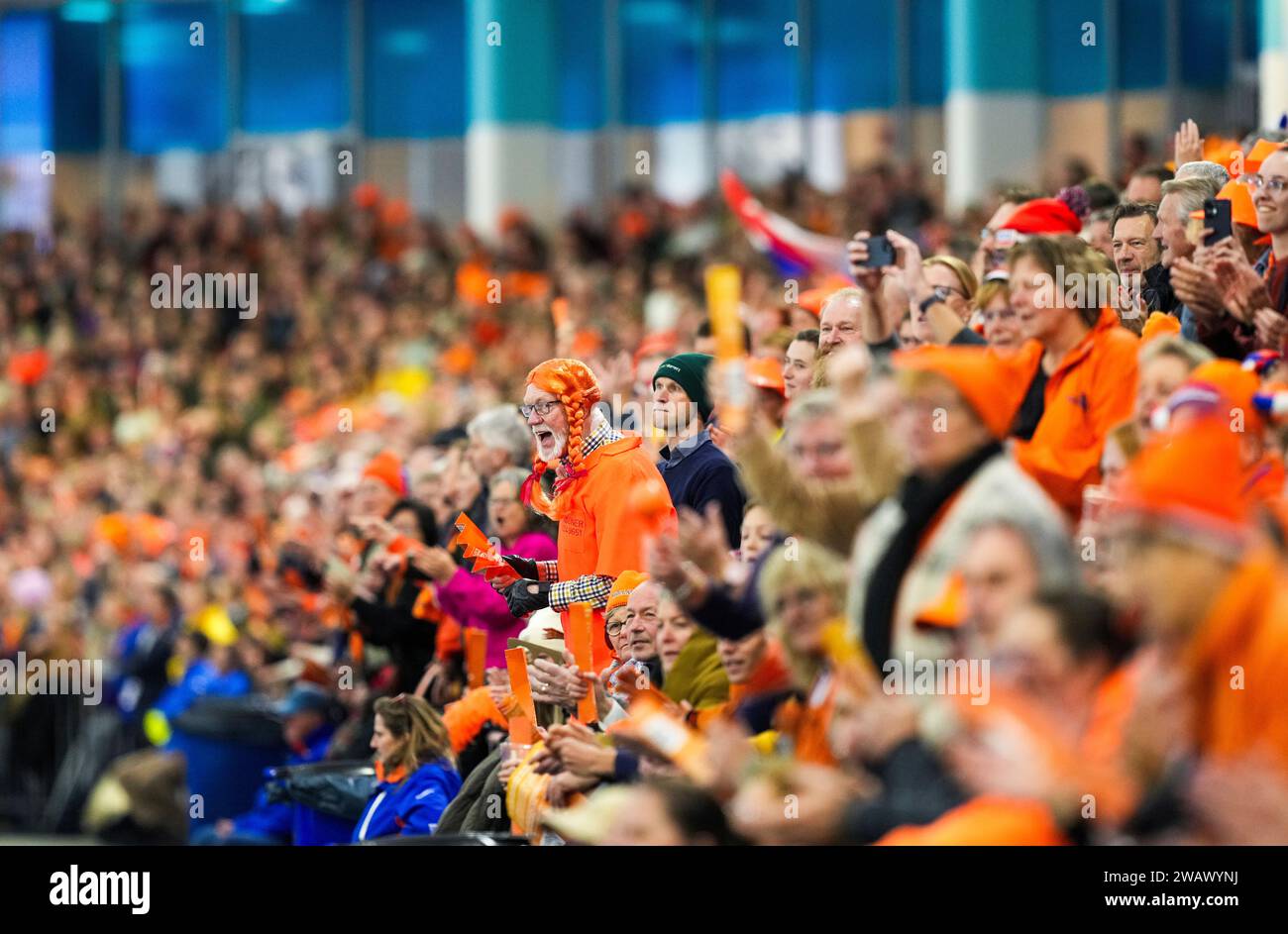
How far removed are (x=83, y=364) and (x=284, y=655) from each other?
740 centimetres

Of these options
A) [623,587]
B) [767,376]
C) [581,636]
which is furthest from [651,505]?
[767,376]

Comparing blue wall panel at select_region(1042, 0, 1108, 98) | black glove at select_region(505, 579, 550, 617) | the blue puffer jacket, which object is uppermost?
blue wall panel at select_region(1042, 0, 1108, 98)

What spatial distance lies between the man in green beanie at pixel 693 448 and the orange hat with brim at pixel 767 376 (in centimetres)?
18

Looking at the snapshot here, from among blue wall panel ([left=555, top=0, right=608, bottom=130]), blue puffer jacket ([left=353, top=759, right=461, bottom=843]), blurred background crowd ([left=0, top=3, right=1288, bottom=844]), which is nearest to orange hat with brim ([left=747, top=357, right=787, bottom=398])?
blurred background crowd ([left=0, top=3, right=1288, bottom=844])

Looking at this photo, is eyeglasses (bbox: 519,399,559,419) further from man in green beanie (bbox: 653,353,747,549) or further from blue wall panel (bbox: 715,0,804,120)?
blue wall panel (bbox: 715,0,804,120)

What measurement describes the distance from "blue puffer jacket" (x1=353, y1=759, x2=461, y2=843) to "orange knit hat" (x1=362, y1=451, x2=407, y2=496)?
214 cm

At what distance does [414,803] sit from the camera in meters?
7.09

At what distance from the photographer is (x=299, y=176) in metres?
22.0

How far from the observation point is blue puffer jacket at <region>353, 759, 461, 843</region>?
7.01 meters

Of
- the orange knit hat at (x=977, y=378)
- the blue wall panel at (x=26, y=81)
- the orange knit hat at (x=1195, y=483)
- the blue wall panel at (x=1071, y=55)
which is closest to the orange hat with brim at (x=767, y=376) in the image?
the orange knit hat at (x=977, y=378)

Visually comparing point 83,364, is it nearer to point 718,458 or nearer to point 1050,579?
point 718,458

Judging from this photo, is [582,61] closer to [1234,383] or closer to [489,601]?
[489,601]

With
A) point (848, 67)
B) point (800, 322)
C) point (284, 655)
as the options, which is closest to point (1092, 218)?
point (800, 322)

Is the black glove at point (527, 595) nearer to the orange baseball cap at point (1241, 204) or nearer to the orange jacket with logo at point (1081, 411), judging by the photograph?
the orange jacket with logo at point (1081, 411)
